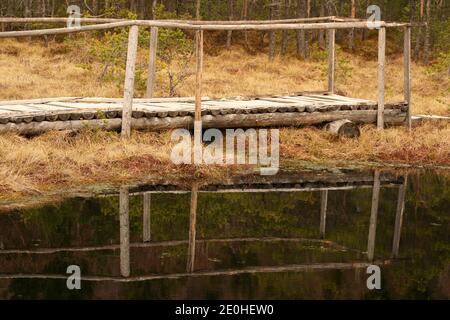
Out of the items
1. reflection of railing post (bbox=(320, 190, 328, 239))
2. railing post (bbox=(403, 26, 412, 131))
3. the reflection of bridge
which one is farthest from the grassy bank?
reflection of railing post (bbox=(320, 190, 328, 239))

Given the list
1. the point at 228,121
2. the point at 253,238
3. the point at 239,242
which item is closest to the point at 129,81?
the point at 228,121

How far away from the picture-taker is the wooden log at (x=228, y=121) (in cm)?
1231

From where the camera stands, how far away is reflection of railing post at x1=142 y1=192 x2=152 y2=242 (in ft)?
28.8

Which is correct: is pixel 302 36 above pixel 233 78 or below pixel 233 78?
above

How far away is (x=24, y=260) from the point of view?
7684 mm

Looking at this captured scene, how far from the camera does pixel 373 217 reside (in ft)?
32.3

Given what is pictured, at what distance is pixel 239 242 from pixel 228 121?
17.6 ft

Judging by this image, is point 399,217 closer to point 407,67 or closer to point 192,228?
point 192,228

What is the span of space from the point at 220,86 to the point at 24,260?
15.2m

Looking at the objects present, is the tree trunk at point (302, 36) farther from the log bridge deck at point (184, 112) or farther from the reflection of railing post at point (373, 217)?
the reflection of railing post at point (373, 217)

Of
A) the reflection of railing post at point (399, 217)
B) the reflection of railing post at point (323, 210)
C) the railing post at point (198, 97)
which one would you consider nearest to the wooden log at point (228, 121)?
the railing post at point (198, 97)

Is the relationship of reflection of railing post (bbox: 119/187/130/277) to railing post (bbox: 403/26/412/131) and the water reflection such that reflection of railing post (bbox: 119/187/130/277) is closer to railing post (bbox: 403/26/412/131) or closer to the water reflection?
the water reflection

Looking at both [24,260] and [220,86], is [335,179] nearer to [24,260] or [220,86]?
[24,260]

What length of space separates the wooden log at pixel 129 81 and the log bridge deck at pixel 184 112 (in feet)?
0.60
